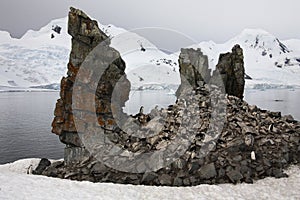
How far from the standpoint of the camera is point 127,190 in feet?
48.4

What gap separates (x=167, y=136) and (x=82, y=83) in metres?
8.32

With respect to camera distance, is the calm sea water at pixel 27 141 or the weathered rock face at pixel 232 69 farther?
the calm sea water at pixel 27 141

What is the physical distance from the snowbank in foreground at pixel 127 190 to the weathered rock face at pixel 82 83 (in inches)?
279

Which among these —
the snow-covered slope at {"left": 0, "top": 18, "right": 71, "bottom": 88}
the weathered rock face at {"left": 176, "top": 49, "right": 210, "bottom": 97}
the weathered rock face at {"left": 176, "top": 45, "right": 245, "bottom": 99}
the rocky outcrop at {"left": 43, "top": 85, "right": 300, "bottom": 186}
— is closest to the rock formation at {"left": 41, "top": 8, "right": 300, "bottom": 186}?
the rocky outcrop at {"left": 43, "top": 85, "right": 300, "bottom": 186}

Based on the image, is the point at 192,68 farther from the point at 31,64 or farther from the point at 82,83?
the point at 31,64

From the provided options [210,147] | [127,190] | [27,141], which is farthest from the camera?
[27,141]

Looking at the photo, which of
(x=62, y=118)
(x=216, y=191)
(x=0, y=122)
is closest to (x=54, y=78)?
(x=0, y=122)

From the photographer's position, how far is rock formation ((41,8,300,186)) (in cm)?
1733

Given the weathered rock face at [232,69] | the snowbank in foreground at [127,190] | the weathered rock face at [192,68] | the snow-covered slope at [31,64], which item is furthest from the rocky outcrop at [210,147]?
the snow-covered slope at [31,64]

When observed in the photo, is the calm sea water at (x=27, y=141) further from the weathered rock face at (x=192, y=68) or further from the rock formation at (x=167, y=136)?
the weathered rock face at (x=192, y=68)

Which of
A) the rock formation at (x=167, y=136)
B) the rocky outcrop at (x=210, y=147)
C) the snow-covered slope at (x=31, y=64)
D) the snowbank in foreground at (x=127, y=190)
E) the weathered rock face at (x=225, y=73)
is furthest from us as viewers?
the snow-covered slope at (x=31, y=64)

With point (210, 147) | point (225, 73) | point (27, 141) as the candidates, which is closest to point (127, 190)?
point (210, 147)

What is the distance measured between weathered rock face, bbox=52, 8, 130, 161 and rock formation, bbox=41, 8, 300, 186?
82mm

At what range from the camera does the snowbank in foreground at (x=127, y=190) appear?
13.8 metres
